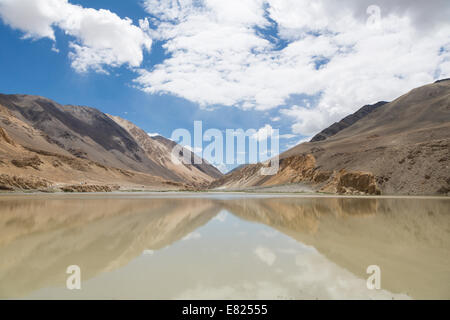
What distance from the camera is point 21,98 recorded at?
150 metres

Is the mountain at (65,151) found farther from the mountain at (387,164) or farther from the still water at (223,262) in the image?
the still water at (223,262)

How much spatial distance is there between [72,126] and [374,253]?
174m

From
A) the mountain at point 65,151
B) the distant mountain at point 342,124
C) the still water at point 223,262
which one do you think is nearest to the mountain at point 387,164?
the distant mountain at point 342,124

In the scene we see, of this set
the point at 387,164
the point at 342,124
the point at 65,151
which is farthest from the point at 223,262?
the point at 342,124

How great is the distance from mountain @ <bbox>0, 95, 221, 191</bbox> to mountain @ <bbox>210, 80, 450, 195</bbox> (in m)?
50.7

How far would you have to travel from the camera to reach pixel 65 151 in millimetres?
117688

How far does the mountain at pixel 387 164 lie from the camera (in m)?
50.3

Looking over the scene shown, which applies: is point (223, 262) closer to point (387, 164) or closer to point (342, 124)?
point (387, 164)

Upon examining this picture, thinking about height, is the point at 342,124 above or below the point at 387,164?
above

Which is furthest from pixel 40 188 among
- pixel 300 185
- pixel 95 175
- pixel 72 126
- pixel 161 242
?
pixel 72 126

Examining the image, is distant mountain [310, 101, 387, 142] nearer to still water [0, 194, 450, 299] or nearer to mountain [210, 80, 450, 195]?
mountain [210, 80, 450, 195]

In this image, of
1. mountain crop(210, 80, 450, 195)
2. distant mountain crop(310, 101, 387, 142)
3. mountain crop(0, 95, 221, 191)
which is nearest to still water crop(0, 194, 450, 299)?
mountain crop(210, 80, 450, 195)

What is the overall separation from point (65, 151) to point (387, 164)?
11294 centimetres
